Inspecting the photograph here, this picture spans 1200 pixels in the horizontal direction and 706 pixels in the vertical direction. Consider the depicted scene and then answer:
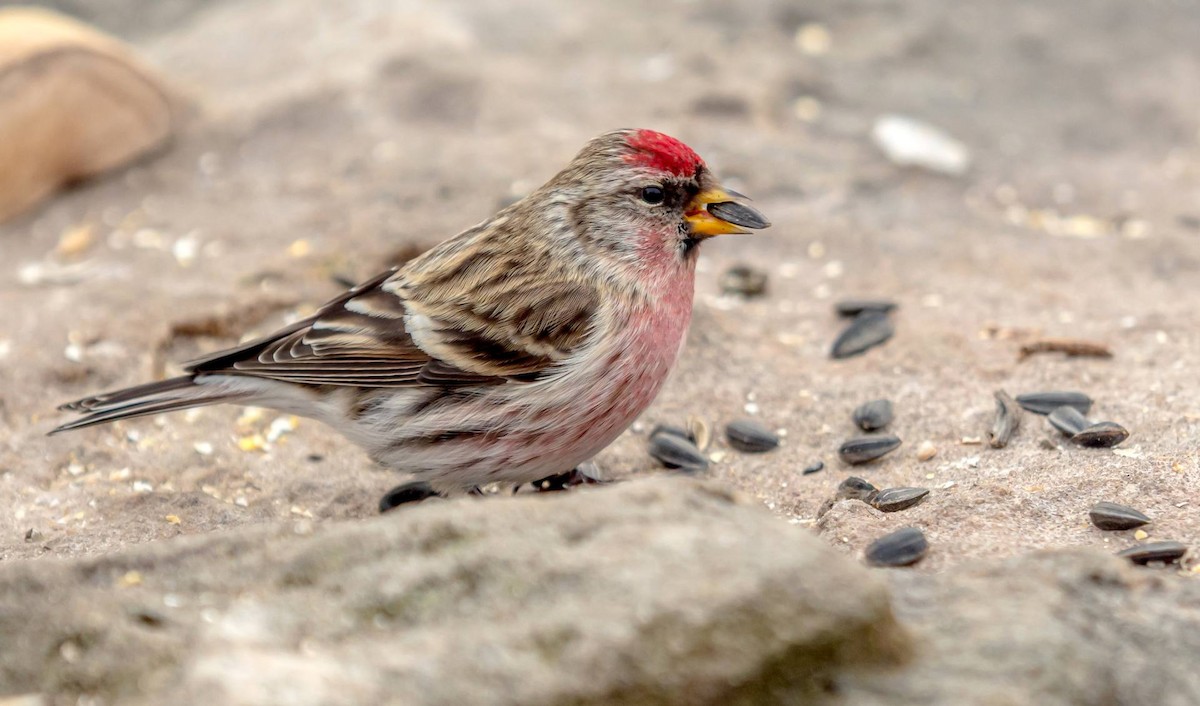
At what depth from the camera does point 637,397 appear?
3.92 m

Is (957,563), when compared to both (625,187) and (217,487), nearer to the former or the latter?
→ (625,187)

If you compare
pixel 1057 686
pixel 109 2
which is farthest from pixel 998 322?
pixel 109 2

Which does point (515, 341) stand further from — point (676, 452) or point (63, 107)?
point (63, 107)

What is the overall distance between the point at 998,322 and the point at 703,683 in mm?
3406

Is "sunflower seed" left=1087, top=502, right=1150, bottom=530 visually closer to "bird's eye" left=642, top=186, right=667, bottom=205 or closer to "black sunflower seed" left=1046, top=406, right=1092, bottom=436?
"black sunflower seed" left=1046, top=406, right=1092, bottom=436

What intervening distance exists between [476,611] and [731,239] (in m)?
4.07

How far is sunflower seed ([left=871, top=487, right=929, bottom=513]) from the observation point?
12.6ft

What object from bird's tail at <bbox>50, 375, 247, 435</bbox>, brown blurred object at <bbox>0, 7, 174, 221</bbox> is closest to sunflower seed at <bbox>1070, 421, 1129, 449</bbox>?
bird's tail at <bbox>50, 375, 247, 435</bbox>

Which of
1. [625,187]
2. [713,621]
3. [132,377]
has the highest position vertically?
[625,187]

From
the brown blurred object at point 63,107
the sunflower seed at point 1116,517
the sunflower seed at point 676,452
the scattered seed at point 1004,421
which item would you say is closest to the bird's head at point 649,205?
the sunflower seed at point 676,452

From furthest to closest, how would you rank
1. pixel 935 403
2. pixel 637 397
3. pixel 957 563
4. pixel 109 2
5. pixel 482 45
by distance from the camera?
pixel 109 2 → pixel 482 45 → pixel 935 403 → pixel 637 397 → pixel 957 563

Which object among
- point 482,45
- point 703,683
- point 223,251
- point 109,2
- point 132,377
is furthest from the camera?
point 109,2

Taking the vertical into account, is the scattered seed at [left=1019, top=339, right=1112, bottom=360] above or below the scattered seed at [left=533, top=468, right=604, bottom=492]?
above

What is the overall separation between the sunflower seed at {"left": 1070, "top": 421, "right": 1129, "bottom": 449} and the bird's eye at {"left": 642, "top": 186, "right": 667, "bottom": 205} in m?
1.57
